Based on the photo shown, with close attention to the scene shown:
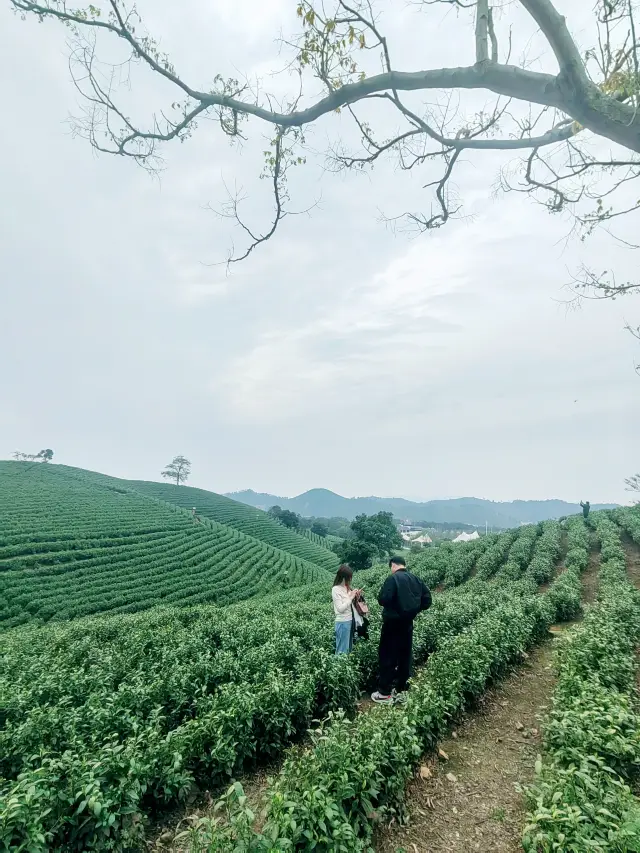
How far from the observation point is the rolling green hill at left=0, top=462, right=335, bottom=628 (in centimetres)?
3167

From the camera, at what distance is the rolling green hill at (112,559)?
1247 inches

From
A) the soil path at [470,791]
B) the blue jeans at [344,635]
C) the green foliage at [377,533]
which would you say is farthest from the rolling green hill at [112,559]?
the soil path at [470,791]

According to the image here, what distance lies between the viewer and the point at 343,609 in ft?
21.1

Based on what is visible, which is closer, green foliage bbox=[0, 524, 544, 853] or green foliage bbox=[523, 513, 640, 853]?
green foliage bbox=[523, 513, 640, 853]

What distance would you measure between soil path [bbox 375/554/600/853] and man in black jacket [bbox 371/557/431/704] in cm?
101

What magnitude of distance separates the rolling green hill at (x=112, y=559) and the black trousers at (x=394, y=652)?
3089cm

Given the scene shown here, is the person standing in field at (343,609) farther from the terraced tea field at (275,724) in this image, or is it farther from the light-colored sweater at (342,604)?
the terraced tea field at (275,724)

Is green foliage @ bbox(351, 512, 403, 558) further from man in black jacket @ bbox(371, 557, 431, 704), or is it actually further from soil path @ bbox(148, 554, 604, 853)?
soil path @ bbox(148, 554, 604, 853)

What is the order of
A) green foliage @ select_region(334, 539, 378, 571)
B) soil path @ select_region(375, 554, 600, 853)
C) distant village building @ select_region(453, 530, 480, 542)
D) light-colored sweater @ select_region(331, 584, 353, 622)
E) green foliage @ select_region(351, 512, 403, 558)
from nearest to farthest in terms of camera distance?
soil path @ select_region(375, 554, 600, 853), light-colored sweater @ select_region(331, 584, 353, 622), distant village building @ select_region(453, 530, 480, 542), green foliage @ select_region(334, 539, 378, 571), green foliage @ select_region(351, 512, 403, 558)

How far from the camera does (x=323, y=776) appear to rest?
3020 mm

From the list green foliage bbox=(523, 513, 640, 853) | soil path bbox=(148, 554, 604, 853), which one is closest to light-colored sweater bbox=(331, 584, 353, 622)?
soil path bbox=(148, 554, 604, 853)

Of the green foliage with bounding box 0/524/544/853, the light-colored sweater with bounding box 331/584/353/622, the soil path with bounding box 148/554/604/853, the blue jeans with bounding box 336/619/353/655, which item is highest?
the light-colored sweater with bounding box 331/584/353/622

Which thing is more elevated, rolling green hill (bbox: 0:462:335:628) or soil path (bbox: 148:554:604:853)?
soil path (bbox: 148:554:604:853)

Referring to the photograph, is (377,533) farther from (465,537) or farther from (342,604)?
(465,537)
